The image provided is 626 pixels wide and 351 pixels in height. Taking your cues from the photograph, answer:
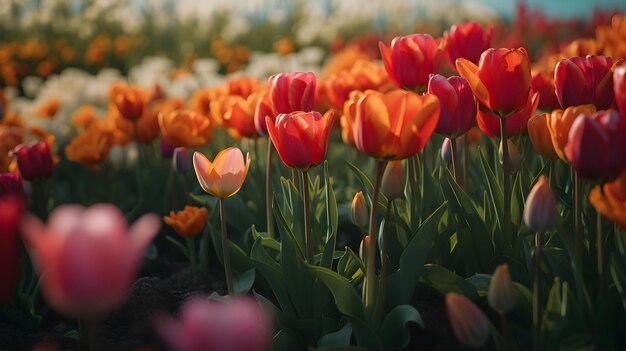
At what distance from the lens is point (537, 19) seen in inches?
373

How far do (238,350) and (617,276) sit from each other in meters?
0.87

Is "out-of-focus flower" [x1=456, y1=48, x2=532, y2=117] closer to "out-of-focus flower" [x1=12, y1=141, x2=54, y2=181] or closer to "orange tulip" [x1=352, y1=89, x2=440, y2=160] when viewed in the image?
"orange tulip" [x1=352, y1=89, x2=440, y2=160]

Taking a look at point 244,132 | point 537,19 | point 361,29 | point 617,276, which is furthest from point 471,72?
point 361,29

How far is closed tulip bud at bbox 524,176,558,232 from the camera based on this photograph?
129cm

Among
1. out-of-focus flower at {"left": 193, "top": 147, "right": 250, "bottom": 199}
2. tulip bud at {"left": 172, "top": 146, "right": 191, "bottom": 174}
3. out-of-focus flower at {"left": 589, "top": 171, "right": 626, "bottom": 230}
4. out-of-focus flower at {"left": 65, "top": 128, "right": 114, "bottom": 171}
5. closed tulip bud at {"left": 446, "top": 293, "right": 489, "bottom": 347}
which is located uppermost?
out-of-focus flower at {"left": 589, "top": 171, "right": 626, "bottom": 230}

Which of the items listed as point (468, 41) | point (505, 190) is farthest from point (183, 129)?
point (505, 190)

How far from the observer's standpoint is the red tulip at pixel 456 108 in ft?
5.51

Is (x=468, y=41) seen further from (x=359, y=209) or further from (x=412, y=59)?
(x=359, y=209)

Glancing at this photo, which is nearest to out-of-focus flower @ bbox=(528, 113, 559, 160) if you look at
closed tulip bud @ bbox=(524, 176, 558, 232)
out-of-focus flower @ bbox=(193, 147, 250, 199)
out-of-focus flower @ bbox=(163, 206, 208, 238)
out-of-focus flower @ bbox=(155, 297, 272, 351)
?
closed tulip bud @ bbox=(524, 176, 558, 232)

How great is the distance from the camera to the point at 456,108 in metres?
1.71

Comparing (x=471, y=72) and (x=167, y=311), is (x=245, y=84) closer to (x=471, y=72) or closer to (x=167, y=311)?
(x=167, y=311)

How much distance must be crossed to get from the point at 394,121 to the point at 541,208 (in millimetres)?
315

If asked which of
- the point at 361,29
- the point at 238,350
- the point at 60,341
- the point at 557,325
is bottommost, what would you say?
the point at 361,29

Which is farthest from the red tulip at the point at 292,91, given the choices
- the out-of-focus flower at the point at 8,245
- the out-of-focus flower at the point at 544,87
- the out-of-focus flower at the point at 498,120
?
the out-of-focus flower at the point at 8,245
